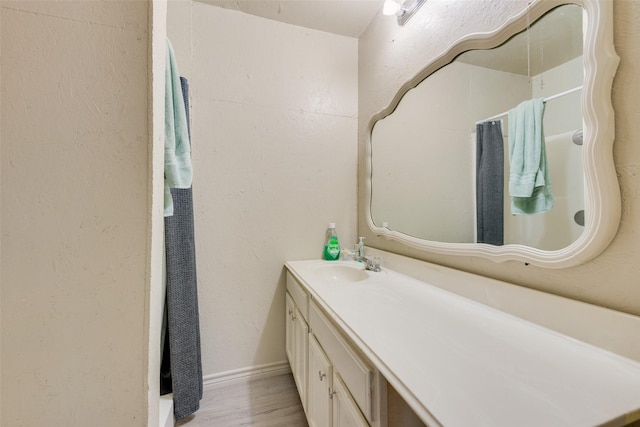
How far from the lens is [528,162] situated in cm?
72

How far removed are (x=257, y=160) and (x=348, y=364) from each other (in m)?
1.20

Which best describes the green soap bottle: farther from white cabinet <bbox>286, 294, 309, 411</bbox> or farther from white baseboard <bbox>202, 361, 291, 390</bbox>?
white baseboard <bbox>202, 361, 291, 390</bbox>

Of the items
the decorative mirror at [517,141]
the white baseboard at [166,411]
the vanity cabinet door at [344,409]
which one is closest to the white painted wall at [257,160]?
the white baseboard at [166,411]

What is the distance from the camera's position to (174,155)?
33.8 inches

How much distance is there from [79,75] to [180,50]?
959 mm

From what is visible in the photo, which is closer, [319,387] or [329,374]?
[329,374]

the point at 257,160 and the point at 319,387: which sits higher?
the point at 257,160

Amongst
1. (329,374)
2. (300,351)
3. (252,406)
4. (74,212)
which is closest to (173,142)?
(74,212)

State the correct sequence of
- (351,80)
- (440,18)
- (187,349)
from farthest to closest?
(351,80) → (187,349) → (440,18)

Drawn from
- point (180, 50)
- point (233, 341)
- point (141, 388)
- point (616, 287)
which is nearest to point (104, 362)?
point (141, 388)

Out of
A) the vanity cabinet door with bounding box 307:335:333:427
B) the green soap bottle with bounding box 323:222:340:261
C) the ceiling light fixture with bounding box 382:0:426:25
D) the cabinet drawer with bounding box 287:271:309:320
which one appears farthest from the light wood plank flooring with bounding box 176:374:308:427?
the ceiling light fixture with bounding box 382:0:426:25

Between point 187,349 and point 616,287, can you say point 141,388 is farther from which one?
point 616,287

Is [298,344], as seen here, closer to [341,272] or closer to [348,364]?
[341,272]

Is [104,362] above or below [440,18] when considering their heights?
below
